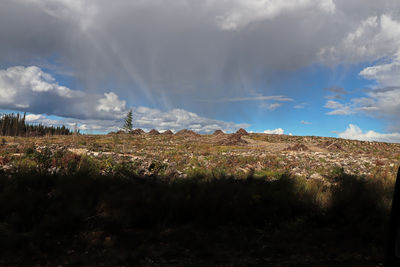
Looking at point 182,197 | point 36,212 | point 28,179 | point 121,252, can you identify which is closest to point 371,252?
point 182,197

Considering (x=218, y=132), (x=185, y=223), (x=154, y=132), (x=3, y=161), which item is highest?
(x=218, y=132)

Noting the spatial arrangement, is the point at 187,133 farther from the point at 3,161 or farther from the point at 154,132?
the point at 3,161

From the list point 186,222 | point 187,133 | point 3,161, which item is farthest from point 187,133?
point 186,222

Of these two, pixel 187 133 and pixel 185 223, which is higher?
pixel 187 133

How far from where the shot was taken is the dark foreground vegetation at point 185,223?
15.4 ft

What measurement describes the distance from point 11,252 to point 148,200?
9.30 ft

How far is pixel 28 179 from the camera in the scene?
7.65m

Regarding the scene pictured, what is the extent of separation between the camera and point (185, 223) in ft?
20.4

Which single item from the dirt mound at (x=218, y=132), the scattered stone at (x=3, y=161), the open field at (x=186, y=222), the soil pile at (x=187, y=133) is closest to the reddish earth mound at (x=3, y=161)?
the scattered stone at (x=3, y=161)

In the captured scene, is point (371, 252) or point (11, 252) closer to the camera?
point (11, 252)

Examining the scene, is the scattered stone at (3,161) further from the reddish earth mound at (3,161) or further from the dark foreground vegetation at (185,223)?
the dark foreground vegetation at (185,223)

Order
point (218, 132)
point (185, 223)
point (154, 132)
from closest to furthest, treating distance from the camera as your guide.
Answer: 1. point (185, 223)
2. point (154, 132)
3. point (218, 132)

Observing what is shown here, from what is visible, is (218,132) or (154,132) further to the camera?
(218,132)

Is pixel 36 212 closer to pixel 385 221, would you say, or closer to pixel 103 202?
pixel 103 202
